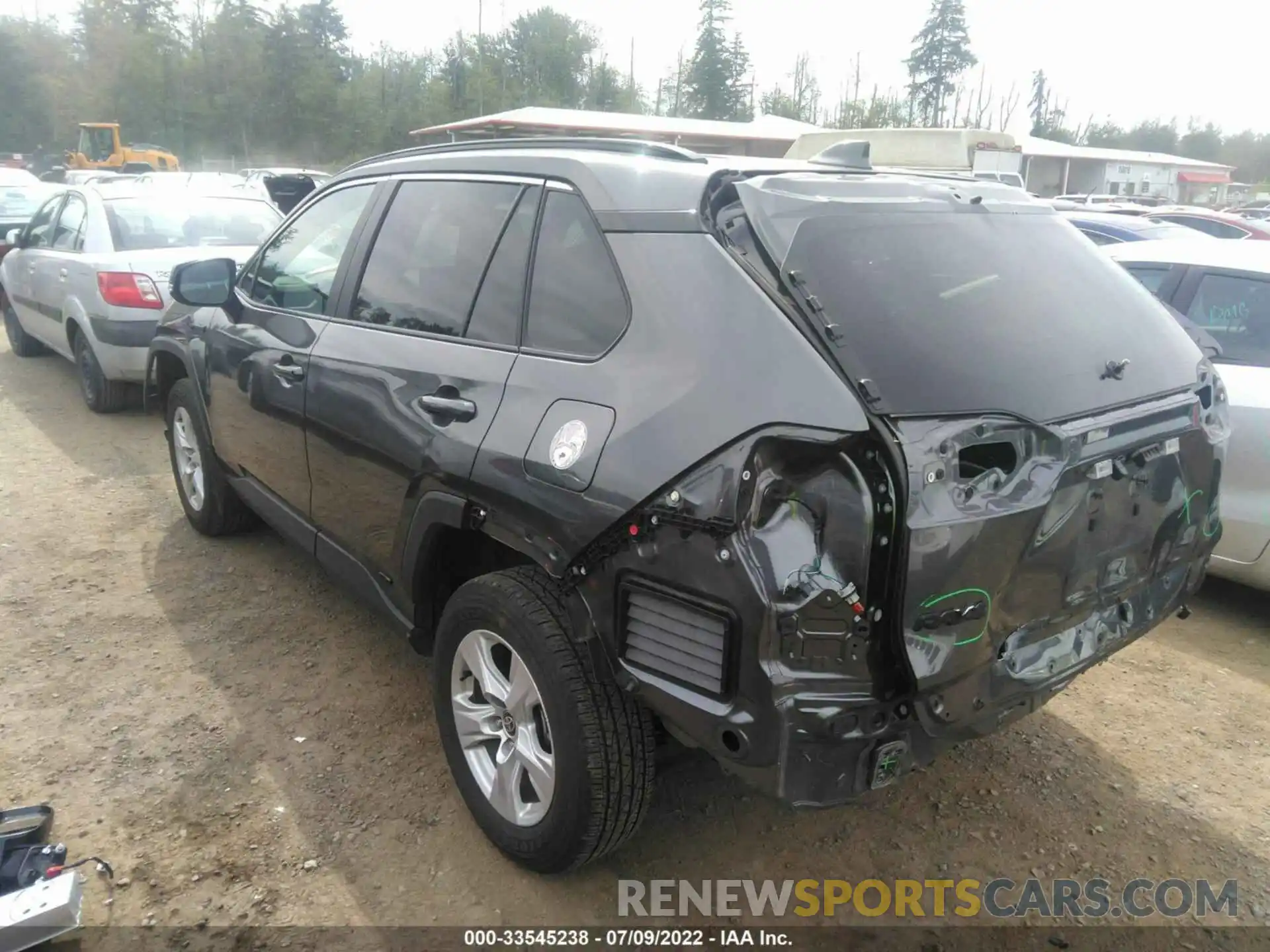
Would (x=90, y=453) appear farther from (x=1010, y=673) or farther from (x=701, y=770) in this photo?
(x=1010, y=673)

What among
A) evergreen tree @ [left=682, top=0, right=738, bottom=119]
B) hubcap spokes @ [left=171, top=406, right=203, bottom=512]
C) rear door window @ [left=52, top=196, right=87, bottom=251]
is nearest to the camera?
hubcap spokes @ [left=171, top=406, right=203, bottom=512]

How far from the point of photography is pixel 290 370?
11.5 feet

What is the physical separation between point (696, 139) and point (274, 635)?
24.1m

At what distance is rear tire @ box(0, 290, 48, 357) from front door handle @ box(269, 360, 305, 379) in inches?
281

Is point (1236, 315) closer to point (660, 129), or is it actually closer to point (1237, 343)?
point (1237, 343)

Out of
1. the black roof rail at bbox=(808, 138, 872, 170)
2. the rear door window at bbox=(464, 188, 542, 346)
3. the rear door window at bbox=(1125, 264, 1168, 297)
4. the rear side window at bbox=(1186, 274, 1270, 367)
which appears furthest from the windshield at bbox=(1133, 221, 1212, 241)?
the rear door window at bbox=(464, 188, 542, 346)

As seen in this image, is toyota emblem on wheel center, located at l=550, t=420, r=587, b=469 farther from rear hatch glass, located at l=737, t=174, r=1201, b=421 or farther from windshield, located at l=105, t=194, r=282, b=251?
windshield, located at l=105, t=194, r=282, b=251

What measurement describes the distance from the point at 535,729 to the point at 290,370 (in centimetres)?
179

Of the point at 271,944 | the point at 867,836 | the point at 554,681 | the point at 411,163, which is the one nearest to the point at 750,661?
the point at 554,681

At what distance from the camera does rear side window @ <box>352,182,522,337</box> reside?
2.85m

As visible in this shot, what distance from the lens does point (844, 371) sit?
1.97 meters

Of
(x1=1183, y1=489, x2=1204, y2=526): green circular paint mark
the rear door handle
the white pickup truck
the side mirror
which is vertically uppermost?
the white pickup truck

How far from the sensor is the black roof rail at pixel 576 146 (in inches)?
101

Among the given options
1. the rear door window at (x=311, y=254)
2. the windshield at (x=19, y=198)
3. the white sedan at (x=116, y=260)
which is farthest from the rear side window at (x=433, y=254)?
→ the windshield at (x=19, y=198)
